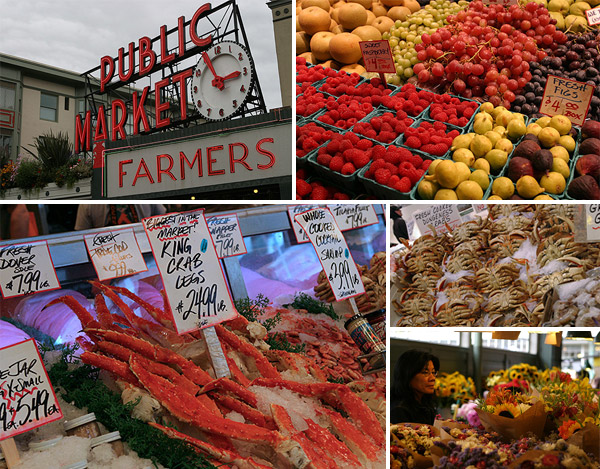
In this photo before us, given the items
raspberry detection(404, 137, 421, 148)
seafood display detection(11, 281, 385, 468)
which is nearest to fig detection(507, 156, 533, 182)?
raspberry detection(404, 137, 421, 148)

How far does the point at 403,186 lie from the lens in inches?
83.7

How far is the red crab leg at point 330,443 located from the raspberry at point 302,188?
957 millimetres

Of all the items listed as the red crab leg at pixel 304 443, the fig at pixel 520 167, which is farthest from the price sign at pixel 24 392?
the fig at pixel 520 167

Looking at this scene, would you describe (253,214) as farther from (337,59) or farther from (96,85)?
(96,85)

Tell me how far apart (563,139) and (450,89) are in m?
0.57

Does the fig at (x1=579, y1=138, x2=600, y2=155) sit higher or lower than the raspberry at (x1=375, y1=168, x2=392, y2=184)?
higher

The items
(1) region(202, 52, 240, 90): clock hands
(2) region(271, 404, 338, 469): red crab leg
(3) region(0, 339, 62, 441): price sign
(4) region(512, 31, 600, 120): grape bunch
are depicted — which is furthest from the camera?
(1) region(202, 52, 240, 90): clock hands

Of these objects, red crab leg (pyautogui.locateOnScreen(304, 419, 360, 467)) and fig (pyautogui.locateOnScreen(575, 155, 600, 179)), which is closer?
red crab leg (pyautogui.locateOnScreen(304, 419, 360, 467))

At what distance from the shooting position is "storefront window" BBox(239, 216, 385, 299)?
2355 mm

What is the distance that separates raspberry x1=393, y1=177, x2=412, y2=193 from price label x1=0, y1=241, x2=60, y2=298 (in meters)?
1.50

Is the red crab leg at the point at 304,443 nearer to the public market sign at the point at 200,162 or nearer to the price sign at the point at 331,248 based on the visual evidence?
the price sign at the point at 331,248

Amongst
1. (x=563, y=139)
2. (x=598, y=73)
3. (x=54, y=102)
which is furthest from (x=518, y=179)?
(x=54, y=102)

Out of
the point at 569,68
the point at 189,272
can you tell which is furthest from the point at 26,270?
the point at 569,68

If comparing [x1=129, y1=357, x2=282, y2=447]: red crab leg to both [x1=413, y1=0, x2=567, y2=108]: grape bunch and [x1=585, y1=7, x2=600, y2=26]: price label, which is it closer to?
[x1=413, y1=0, x2=567, y2=108]: grape bunch
